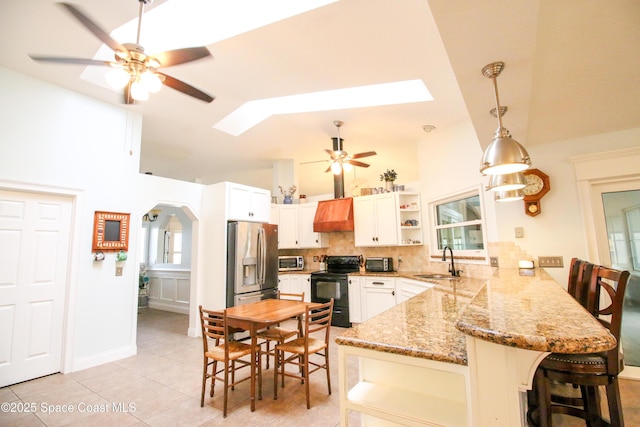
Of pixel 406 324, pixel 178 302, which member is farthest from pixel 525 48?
pixel 178 302

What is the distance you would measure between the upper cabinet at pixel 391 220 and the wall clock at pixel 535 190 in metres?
1.75

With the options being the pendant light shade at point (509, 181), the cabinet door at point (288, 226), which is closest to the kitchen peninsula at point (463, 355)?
the pendant light shade at point (509, 181)

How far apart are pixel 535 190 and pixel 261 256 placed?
363cm

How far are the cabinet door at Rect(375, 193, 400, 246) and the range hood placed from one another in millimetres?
496

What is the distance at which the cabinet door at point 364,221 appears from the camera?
16.4ft

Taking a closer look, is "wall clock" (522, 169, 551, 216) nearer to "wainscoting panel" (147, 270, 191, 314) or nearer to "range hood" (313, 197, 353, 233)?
"range hood" (313, 197, 353, 233)

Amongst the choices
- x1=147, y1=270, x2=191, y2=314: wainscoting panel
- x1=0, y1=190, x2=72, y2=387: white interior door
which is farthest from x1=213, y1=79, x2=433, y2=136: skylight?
x1=147, y1=270, x2=191, y2=314: wainscoting panel

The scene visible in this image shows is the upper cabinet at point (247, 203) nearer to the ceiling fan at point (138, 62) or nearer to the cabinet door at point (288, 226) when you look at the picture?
the cabinet door at point (288, 226)

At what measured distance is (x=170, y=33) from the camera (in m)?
2.72

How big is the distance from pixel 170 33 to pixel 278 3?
1.22 metres

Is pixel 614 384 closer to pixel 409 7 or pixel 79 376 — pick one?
pixel 409 7

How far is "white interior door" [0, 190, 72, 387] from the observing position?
2.85 m

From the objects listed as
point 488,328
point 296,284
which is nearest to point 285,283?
point 296,284

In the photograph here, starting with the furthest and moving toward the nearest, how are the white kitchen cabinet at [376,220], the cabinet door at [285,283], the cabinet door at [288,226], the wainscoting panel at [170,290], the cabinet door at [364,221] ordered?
the wainscoting panel at [170,290], the cabinet door at [288,226], the cabinet door at [285,283], the cabinet door at [364,221], the white kitchen cabinet at [376,220]
